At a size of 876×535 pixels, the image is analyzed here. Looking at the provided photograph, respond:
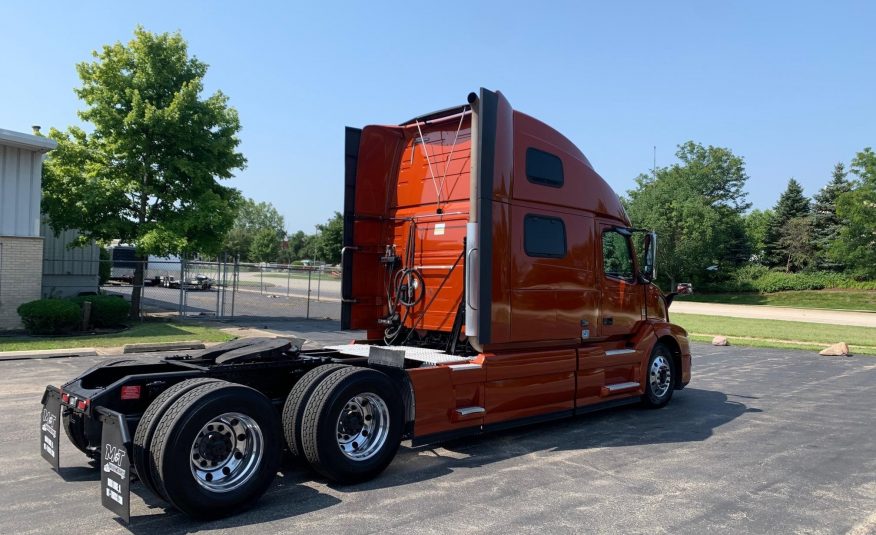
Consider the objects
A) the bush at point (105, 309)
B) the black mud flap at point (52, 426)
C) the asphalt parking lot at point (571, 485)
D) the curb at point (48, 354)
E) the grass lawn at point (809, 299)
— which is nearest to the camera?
the asphalt parking lot at point (571, 485)

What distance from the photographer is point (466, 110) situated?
744 centimetres

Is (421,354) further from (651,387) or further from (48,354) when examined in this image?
(48,354)

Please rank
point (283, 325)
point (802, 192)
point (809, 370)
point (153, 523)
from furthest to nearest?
1. point (802, 192)
2. point (283, 325)
3. point (809, 370)
4. point (153, 523)

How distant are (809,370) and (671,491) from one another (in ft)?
36.0

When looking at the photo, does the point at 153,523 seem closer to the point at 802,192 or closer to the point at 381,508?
the point at 381,508

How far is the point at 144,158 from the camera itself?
20.5 metres

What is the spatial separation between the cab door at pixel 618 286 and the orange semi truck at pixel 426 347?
30 mm

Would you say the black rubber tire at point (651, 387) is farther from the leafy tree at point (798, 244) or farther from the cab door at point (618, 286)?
the leafy tree at point (798, 244)

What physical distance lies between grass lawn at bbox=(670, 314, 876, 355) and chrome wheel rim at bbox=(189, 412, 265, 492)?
19.0 m

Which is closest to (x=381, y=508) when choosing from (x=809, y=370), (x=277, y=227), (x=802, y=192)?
(x=809, y=370)

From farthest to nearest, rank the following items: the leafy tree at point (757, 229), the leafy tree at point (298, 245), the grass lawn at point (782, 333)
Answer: the leafy tree at point (298, 245) < the leafy tree at point (757, 229) < the grass lawn at point (782, 333)

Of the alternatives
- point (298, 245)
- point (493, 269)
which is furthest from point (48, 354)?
point (298, 245)

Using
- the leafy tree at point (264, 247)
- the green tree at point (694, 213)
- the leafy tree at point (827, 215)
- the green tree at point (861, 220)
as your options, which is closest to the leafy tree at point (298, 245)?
the leafy tree at point (264, 247)

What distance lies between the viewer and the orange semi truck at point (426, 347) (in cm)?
475
